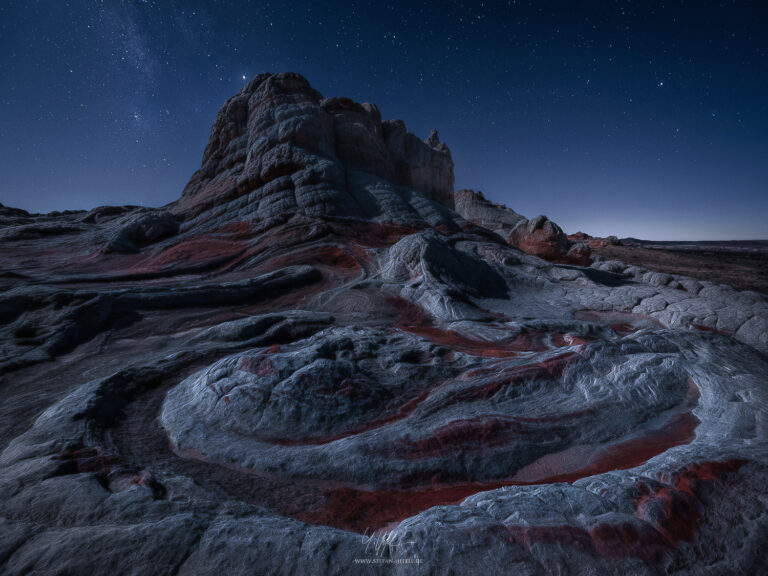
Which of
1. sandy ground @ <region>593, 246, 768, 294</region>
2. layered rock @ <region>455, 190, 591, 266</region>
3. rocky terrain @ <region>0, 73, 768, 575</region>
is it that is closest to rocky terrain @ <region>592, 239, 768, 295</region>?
sandy ground @ <region>593, 246, 768, 294</region>

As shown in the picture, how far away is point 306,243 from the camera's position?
A: 13.9 m

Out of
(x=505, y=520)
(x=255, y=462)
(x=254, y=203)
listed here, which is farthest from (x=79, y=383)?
(x=254, y=203)

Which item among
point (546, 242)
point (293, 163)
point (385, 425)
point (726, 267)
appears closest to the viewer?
point (385, 425)

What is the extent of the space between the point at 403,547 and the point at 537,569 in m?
0.89

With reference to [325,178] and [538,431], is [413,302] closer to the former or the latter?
[538,431]

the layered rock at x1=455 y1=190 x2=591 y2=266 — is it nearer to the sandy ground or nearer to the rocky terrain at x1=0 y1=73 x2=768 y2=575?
the sandy ground

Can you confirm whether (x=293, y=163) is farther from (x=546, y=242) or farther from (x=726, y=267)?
(x=726, y=267)

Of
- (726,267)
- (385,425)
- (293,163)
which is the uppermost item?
(293,163)

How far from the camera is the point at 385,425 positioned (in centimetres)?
416

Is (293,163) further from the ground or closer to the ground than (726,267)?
further from the ground

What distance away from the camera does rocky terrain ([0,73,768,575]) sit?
7.00ft

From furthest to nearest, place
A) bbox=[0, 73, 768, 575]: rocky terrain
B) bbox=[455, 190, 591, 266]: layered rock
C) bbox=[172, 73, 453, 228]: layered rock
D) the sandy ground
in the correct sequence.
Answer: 1. bbox=[455, 190, 591, 266]: layered rock
2. the sandy ground
3. bbox=[172, 73, 453, 228]: layered rock
4. bbox=[0, 73, 768, 575]: rocky terrain

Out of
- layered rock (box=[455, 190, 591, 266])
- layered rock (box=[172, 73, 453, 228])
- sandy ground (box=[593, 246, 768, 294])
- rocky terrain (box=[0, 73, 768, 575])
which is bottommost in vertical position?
rocky terrain (box=[0, 73, 768, 575])

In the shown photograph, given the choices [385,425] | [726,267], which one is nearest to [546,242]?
[726,267]
